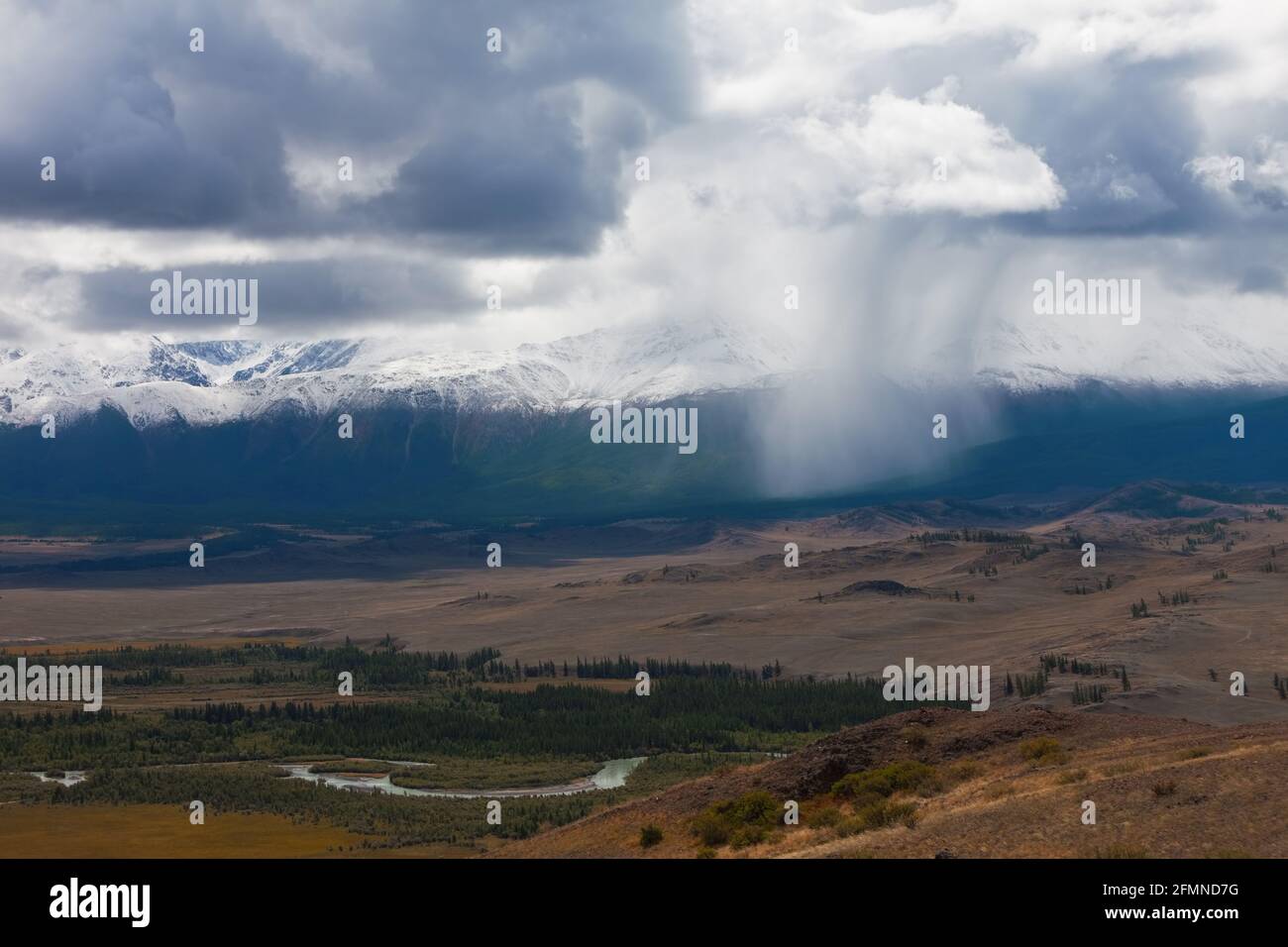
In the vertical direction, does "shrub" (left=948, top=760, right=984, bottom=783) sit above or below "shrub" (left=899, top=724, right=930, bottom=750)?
below

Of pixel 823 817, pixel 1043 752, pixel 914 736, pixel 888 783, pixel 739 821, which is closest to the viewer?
pixel 823 817

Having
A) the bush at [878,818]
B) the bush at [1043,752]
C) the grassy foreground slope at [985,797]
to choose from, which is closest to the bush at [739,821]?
the grassy foreground slope at [985,797]

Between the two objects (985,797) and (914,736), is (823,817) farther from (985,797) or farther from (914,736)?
(914,736)

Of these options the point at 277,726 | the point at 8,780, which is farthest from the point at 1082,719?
the point at 277,726

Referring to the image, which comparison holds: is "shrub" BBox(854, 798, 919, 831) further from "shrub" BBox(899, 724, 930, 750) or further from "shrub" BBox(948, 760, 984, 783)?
"shrub" BBox(899, 724, 930, 750)

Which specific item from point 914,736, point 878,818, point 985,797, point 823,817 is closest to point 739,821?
point 823,817

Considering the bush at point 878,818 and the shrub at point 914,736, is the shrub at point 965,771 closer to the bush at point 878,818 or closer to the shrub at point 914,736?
the shrub at point 914,736

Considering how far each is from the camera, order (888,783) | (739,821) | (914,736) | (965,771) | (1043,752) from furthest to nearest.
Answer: (914,736) < (965,771) < (1043,752) < (888,783) < (739,821)

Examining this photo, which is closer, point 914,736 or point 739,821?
point 739,821

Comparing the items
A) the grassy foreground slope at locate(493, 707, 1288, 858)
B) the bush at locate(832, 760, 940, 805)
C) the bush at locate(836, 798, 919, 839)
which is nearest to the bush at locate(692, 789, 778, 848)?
the grassy foreground slope at locate(493, 707, 1288, 858)

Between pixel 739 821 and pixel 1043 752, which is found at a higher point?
pixel 1043 752

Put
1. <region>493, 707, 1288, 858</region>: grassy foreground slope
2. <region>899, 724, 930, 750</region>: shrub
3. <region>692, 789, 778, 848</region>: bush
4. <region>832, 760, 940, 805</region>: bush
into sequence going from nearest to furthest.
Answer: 1. <region>493, 707, 1288, 858</region>: grassy foreground slope
2. <region>692, 789, 778, 848</region>: bush
3. <region>832, 760, 940, 805</region>: bush
4. <region>899, 724, 930, 750</region>: shrub
